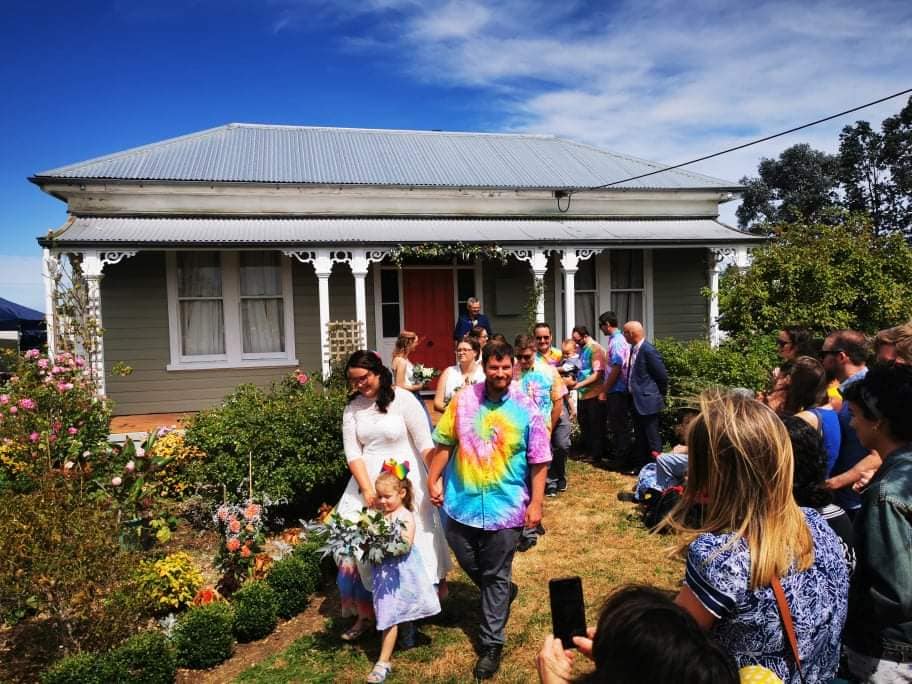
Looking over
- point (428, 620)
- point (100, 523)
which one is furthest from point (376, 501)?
point (100, 523)

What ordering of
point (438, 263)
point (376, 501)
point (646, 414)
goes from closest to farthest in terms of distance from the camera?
point (376, 501), point (646, 414), point (438, 263)

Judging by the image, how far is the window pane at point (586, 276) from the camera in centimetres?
1397

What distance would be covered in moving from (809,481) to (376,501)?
8.24ft

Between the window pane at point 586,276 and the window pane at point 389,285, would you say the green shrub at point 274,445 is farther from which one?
the window pane at point 586,276

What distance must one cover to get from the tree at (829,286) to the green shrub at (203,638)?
29.4 ft


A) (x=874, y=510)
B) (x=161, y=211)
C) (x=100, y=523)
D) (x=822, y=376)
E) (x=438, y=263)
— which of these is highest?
(x=161, y=211)

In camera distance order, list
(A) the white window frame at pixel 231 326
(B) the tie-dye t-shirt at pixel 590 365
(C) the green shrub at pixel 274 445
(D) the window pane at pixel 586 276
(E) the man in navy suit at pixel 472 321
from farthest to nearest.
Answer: (D) the window pane at pixel 586 276, (A) the white window frame at pixel 231 326, (E) the man in navy suit at pixel 472 321, (B) the tie-dye t-shirt at pixel 590 365, (C) the green shrub at pixel 274 445

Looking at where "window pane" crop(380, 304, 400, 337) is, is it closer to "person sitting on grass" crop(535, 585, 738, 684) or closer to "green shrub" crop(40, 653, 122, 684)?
"green shrub" crop(40, 653, 122, 684)

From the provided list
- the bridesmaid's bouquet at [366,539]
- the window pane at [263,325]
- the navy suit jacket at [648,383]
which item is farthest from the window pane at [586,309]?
the bridesmaid's bouquet at [366,539]

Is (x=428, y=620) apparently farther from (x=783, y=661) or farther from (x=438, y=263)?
(x=438, y=263)

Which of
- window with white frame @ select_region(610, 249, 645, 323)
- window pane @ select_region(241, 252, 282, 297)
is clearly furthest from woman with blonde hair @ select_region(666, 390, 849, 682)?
window with white frame @ select_region(610, 249, 645, 323)

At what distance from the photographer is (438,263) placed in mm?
13164

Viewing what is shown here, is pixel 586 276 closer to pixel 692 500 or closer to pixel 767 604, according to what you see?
pixel 692 500

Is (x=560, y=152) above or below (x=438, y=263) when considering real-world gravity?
above
